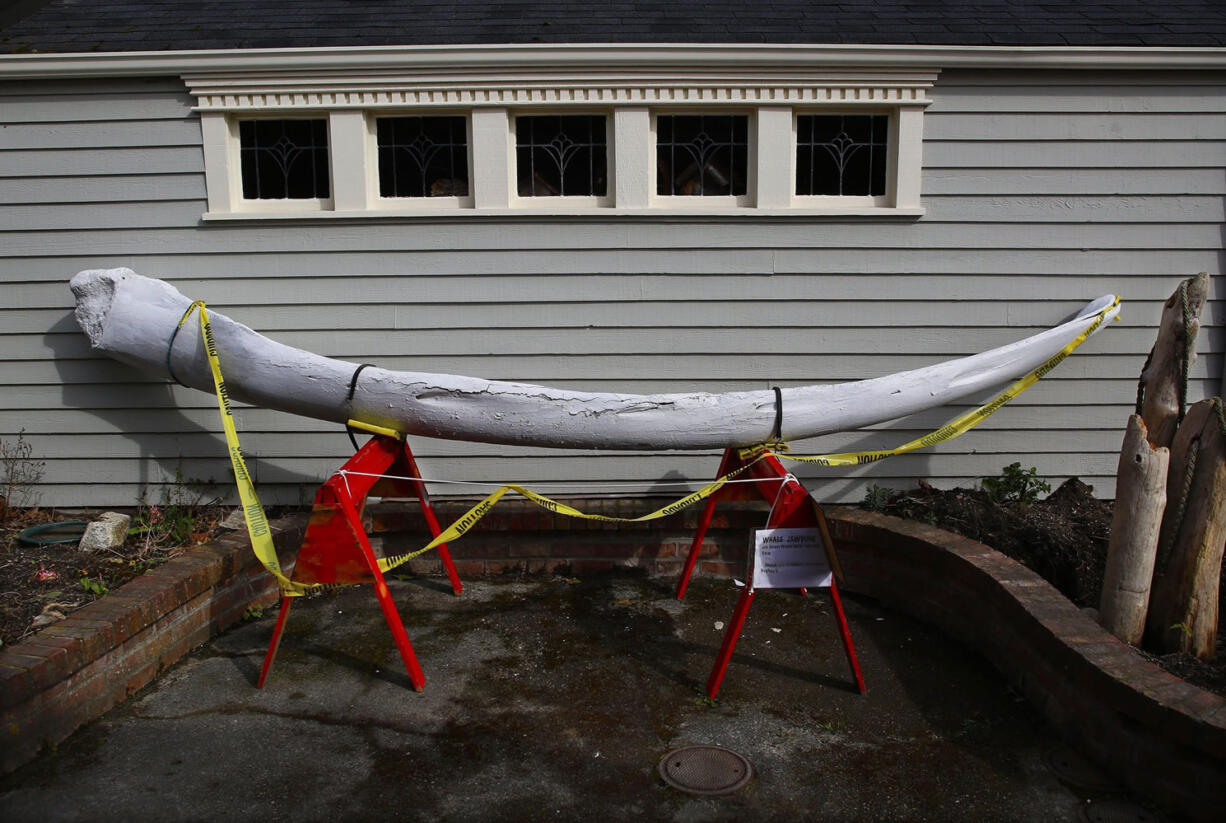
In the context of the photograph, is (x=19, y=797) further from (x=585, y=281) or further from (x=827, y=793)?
(x=585, y=281)

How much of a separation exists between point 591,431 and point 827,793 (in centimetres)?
205

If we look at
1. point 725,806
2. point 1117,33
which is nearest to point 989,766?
point 725,806

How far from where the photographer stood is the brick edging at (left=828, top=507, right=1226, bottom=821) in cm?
Answer: 306

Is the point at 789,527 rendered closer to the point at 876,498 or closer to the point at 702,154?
the point at 876,498

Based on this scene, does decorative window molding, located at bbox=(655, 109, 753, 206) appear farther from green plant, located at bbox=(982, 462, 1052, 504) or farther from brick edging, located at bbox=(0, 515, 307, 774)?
brick edging, located at bbox=(0, 515, 307, 774)

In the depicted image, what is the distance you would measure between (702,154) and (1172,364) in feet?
9.06

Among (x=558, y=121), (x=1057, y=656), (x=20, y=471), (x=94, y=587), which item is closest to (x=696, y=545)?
(x=1057, y=656)

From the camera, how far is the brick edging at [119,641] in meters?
3.43

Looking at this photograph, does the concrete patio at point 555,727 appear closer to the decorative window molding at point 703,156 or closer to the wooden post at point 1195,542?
the wooden post at point 1195,542

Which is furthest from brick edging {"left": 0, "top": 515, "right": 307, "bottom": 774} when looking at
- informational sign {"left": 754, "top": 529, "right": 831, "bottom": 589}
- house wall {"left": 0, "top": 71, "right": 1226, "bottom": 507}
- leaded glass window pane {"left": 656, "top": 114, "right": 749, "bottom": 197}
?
leaded glass window pane {"left": 656, "top": 114, "right": 749, "bottom": 197}

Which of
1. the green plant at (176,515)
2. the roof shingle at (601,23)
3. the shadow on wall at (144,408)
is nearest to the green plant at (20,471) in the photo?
the shadow on wall at (144,408)

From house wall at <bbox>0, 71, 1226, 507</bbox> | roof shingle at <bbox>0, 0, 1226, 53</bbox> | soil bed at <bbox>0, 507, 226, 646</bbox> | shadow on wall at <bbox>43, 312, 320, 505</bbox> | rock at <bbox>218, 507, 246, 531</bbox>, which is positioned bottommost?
soil bed at <bbox>0, 507, 226, 646</bbox>

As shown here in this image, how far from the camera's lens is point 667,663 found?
440cm

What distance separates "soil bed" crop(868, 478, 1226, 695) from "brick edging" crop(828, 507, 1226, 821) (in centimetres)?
29
